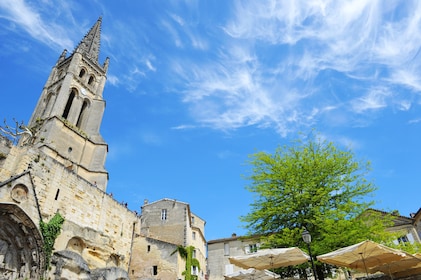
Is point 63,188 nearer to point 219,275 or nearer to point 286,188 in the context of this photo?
point 286,188

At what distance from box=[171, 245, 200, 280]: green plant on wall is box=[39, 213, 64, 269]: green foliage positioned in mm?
10130

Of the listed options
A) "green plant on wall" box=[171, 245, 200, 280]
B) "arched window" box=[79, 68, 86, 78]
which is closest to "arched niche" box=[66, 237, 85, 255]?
"green plant on wall" box=[171, 245, 200, 280]

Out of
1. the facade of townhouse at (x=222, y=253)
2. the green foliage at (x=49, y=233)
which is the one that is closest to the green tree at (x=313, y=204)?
the green foliage at (x=49, y=233)

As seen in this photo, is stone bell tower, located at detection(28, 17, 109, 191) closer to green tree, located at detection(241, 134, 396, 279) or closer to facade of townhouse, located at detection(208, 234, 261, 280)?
facade of townhouse, located at detection(208, 234, 261, 280)

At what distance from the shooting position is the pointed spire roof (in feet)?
138

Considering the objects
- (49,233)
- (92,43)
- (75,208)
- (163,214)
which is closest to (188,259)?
(163,214)

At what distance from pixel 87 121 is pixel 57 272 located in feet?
74.0

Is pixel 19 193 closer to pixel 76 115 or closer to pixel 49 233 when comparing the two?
pixel 49 233

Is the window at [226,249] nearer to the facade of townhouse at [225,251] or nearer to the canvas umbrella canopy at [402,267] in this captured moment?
the facade of townhouse at [225,251]

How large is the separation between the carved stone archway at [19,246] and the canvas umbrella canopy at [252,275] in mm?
10072

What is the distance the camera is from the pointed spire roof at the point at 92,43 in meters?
42.1

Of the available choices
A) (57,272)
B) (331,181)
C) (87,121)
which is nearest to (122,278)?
(57,272)

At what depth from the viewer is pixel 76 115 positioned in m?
33.1

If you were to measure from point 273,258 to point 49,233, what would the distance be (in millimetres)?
12601
